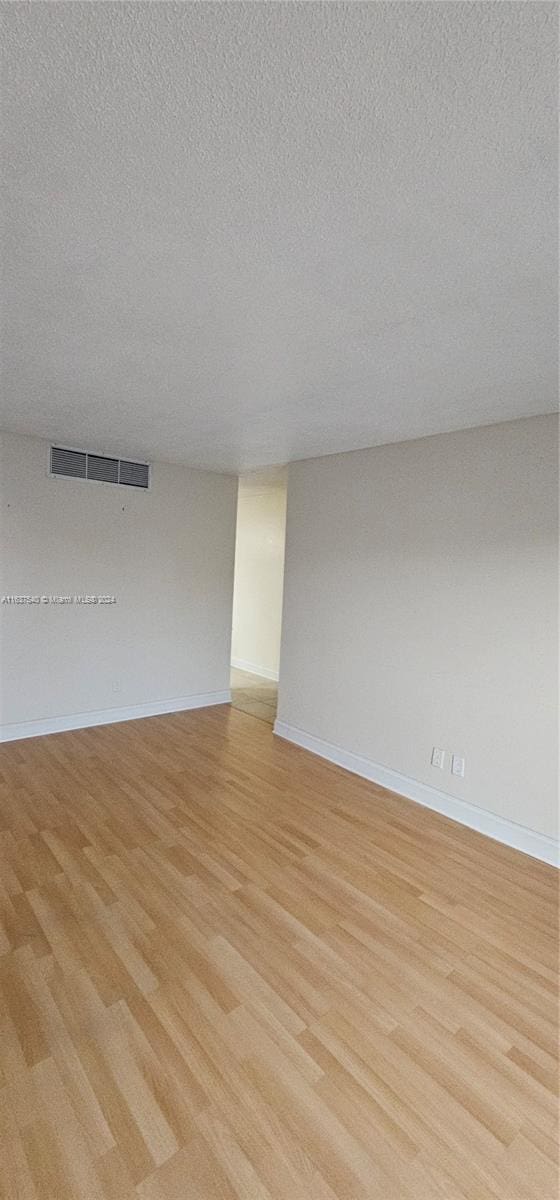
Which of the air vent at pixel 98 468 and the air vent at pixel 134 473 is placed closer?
the air vent at pixel 98 468

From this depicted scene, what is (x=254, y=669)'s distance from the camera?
6.74 metres

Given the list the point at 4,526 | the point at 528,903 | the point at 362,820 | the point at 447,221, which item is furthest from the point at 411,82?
the point at 4,526

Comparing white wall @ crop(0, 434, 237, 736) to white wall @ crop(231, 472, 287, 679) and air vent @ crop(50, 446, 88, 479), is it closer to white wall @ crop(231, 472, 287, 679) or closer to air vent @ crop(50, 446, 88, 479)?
air vent @ crop(50, 446, 88, 479)

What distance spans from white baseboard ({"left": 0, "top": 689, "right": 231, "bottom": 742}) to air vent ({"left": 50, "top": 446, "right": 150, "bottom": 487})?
2.03 metres

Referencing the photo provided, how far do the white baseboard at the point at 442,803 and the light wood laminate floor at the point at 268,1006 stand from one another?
3.1 inches

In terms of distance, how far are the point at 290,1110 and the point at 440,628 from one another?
7.64 feet

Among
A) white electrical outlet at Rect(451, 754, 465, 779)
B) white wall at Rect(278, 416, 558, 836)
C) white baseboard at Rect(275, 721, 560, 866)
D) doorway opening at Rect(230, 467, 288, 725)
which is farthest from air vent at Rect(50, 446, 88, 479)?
white electrical outlet at Rect(451, 754, 465, 779)

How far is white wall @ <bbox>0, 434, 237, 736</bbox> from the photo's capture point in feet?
12.4

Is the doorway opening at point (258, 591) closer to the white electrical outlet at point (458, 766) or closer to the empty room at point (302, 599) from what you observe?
the empty room at point (302, 599)

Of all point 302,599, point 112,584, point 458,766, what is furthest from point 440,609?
point 112,584

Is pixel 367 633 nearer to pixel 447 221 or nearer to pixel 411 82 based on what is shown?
pixel 447 221

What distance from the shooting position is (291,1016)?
1587mm

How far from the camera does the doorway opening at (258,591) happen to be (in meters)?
6.03

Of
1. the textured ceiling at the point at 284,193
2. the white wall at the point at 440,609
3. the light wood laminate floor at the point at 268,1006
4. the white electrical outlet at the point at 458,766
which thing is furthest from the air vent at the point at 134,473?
the white electrical outlet at the point at 458,766
